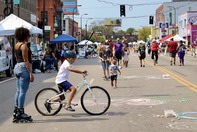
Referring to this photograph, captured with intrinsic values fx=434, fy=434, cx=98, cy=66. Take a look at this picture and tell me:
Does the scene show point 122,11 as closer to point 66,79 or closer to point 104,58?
point 104,58

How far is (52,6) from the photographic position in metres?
88.9

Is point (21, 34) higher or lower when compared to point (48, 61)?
higher

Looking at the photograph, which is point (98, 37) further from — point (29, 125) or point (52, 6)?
point (29, 125)

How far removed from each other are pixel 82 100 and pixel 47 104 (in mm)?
789

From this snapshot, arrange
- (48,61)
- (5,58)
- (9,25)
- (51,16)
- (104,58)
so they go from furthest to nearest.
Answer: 1. (51,16)
2. (48,61)
3. (9,25)
4. (5,58)
5. (104,58)

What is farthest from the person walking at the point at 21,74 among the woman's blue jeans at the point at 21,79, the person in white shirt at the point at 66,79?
the person in white shirt at the point at 66,79

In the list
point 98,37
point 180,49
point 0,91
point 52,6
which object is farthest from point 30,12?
point 98,37

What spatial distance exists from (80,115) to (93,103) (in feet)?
1.32

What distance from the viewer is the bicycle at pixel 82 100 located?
31.9ft

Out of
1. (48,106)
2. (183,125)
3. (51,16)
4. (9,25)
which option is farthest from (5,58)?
(51,16)

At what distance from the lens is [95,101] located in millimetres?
9781

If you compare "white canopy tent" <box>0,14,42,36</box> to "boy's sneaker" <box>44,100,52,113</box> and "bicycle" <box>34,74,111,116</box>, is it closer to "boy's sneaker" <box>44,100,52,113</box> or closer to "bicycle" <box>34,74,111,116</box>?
"bicycle" <box>34,74,111,116</box>

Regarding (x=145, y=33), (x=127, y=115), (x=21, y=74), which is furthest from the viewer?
(x=145, y=33)

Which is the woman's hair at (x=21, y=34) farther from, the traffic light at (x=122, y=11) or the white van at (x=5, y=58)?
the traffic light at (x=122, y=11)
